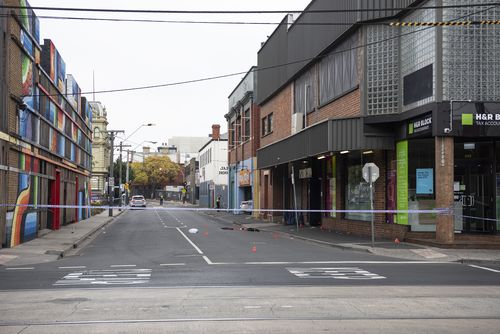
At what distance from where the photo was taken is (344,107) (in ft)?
77.9

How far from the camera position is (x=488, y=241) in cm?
1858

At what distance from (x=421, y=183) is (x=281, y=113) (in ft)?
52.7

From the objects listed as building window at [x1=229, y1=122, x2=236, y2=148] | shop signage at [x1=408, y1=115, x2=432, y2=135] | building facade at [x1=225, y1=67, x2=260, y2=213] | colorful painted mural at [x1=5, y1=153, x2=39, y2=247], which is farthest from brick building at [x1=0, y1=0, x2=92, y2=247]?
building window at [x1=229, y1=122, x2=236, y2=148]

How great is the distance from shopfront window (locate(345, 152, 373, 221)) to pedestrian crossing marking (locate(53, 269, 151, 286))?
1199 cm

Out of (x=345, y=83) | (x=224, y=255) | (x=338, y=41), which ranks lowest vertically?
(x=224, y=255)

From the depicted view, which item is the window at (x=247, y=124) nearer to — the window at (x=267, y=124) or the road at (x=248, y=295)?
the window at (x=267, y=124)

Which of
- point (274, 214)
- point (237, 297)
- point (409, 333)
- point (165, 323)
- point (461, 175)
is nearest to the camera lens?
point (409, 333)

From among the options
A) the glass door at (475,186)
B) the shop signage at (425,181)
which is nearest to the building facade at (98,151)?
the shop signage at (425,181)

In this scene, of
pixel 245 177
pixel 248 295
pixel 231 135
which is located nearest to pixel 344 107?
pixel 248 295

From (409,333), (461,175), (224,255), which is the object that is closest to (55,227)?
(224,255)

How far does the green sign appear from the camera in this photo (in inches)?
806

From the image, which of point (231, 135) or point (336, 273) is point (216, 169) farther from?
point (336, 273)

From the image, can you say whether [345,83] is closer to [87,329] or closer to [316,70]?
[316,70]

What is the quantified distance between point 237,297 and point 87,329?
9.84 ft
